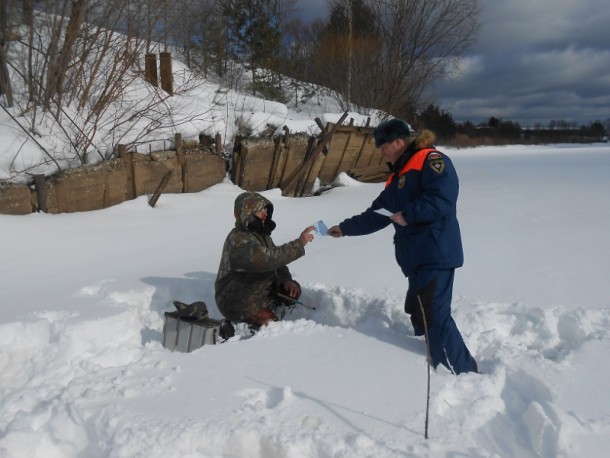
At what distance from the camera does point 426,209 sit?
3.17 metres

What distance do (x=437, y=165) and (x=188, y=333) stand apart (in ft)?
6.65

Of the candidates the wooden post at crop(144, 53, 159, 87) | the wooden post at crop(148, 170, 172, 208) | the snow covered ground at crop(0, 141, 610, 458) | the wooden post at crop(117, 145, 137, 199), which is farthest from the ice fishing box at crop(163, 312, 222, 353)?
the wooden post at crop(144, 53, 159, 87)

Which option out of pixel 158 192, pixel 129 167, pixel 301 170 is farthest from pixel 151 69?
pixel 301 170

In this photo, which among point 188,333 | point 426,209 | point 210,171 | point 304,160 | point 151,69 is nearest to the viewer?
point 426,209

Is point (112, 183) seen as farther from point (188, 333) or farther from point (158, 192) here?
point (188, 333)

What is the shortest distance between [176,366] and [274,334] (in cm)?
74

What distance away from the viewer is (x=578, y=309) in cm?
405

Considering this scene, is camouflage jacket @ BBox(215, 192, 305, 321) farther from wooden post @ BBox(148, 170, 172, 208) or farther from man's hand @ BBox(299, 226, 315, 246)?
wooden post @ BBox(148, 170, 172, 208)

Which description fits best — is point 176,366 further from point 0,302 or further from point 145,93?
point 145,93

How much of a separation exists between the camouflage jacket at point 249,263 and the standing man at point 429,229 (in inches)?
38.5

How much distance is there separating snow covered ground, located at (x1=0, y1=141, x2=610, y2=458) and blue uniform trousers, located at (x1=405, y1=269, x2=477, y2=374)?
104mm

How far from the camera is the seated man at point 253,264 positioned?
13.1 ft

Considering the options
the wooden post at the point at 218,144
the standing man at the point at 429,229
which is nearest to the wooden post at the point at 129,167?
the wooden post at the point at 218,144

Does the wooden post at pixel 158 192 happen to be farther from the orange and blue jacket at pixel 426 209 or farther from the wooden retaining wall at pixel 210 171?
the orange and blue jacket at pixel 426 209
